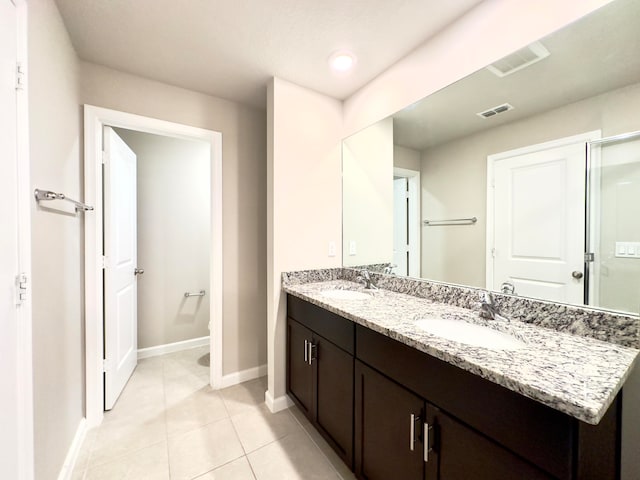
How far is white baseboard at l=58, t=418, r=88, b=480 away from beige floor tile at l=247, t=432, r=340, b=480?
887mm

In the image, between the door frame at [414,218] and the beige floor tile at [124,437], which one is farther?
the door frame at [414,218]

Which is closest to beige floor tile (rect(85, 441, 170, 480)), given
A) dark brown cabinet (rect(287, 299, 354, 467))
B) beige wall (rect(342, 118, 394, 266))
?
dark brown cabinet (rect(287, 299, 354, 467))

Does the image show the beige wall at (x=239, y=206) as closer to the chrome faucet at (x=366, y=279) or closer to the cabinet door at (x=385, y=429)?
the chrome faucet at (x=366, y=279)

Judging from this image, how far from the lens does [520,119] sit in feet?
4.13

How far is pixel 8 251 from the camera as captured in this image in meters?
0.91

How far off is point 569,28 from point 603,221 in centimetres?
78

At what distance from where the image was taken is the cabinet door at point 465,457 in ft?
2.36

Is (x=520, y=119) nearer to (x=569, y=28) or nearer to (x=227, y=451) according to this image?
(x=569, y=28)

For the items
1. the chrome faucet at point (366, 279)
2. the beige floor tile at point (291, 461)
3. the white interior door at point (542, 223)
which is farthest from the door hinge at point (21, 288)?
the white interior door at point (542, 223)

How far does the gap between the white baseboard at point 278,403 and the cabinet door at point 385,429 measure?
0.81 meters

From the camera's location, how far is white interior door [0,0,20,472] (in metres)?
0.86

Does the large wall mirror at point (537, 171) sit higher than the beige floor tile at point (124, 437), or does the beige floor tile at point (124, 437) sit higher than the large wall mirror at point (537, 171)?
the large wall mirror at point (537, 171)

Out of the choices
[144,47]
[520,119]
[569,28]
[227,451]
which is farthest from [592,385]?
[144,47]

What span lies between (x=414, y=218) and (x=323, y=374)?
1147 millimetres
